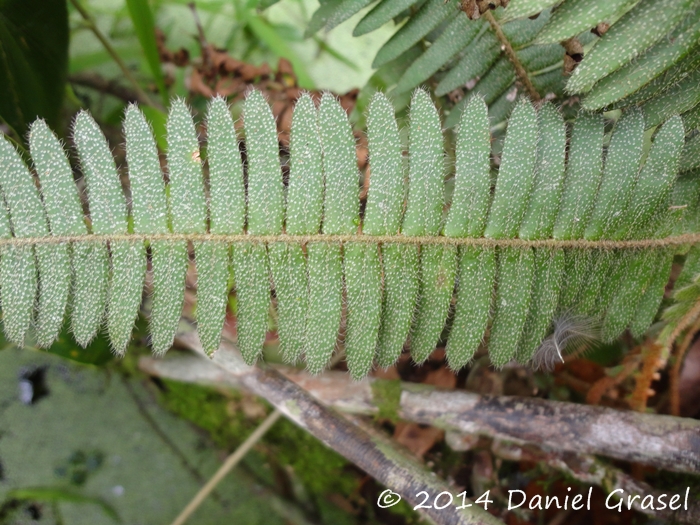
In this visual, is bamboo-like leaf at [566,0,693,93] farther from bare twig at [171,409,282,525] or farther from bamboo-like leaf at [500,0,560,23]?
bare twig at [171,409,282,525]

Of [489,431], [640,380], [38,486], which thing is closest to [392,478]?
[489,431]

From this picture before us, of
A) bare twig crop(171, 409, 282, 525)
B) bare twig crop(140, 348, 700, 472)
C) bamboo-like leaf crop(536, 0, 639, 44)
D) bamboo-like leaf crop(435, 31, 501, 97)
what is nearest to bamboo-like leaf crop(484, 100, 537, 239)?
bamboo-like leaf crop(536, 0, 639, 44)

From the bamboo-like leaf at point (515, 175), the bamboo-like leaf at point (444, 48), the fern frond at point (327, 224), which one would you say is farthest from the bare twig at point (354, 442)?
the bamboo-like leaf at point (444, 48)

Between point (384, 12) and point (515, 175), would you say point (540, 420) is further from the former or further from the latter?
point (384, 12)

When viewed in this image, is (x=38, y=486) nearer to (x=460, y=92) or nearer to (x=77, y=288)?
(x=77, y=288)

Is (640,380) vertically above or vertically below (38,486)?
above

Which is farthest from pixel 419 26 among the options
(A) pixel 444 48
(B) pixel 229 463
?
(B) pixel 229 463

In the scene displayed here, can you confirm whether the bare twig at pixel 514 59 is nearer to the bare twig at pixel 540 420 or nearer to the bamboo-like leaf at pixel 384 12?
the bamboo-like leaf at pixel 384 12
